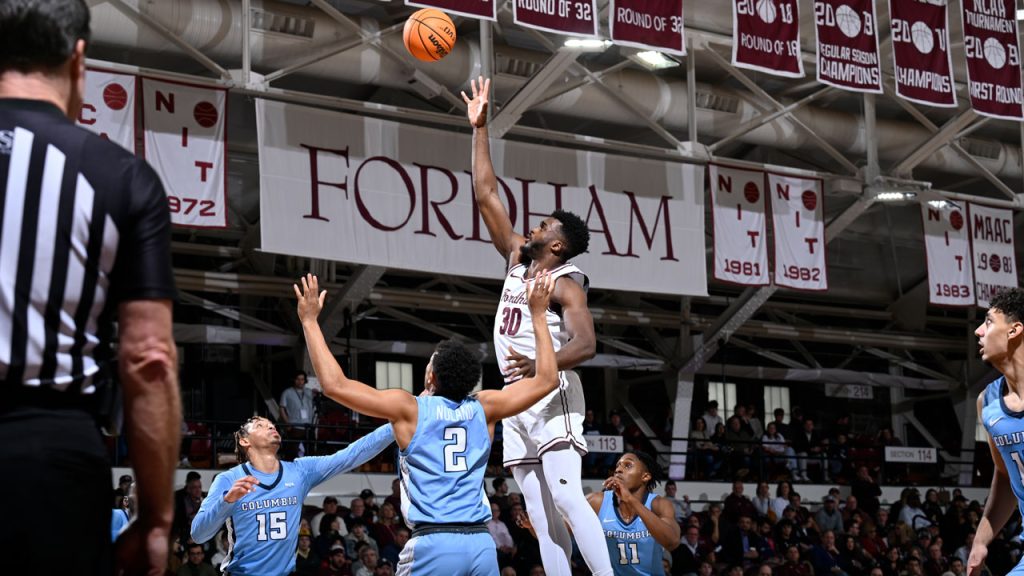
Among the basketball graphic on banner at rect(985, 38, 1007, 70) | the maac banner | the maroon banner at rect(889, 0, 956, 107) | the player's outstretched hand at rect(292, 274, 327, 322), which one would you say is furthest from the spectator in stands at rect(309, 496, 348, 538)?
the basketball graphic on banner at rect(985, 38, 1007, 70)

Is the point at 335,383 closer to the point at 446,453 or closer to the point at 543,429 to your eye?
the point at 446,453

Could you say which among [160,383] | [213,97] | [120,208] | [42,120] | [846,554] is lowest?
[846,554]

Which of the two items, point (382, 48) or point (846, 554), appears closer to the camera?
point (382, 48)

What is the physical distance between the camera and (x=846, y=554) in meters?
19.5

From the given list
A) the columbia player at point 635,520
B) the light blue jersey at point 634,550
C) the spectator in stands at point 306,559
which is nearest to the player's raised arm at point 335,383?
the columbia player at point 635,520

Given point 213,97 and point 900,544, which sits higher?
point 213,97

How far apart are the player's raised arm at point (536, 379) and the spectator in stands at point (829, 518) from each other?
49.4ft

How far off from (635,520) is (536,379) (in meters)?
4.23

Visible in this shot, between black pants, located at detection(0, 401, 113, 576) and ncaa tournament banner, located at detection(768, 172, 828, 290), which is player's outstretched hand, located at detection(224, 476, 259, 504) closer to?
black pants, located at detection(0, 401, 113, 576)

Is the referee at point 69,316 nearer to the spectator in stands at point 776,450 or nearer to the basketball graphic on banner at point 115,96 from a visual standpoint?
the basketball graphic on banner at point 115,96

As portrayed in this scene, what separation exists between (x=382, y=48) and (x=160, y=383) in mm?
14447

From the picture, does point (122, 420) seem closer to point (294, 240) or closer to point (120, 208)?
point (120, 208)

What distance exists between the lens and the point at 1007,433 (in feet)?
21.0

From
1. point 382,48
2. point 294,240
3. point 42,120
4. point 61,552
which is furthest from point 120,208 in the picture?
point 382,48
